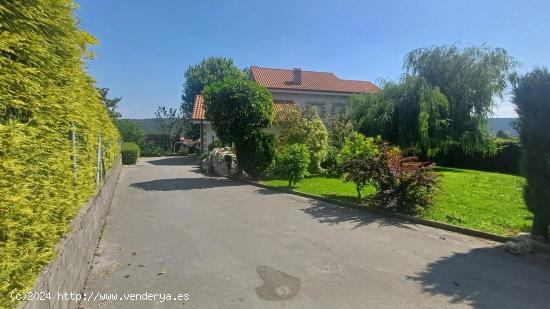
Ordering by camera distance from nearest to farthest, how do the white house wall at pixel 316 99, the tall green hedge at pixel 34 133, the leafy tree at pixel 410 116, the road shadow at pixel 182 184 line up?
the tall green hedge at pixel 34 133 → the road shadow at pixel 182 184 → the leafy tree at pixel 410 116 → the white house wall at pixel 316 99

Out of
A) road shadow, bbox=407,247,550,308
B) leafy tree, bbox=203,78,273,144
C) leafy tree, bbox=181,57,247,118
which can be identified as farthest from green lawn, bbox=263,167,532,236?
leafy tree, bbox=181,57,247,118

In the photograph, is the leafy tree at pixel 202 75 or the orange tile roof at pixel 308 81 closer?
the orange tile roof at pixel 308 81

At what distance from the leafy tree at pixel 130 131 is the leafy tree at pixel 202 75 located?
266 inches

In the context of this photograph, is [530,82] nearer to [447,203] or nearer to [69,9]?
[447,203]

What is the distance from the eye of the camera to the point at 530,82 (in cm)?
548

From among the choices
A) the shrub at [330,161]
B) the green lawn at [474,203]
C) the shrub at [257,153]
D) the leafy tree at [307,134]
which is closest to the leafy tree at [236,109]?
the shrub at [257,153]

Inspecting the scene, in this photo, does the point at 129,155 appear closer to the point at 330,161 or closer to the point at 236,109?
the point at 236,109

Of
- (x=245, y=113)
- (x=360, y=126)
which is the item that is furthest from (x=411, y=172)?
(x=360, y=126)

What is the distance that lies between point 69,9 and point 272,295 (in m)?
4.17

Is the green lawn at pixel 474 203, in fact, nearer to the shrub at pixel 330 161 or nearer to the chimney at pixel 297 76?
the shrub at pixel 330 161

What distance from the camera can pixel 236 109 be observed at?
45.7 ft

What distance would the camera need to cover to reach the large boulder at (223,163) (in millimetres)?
15836

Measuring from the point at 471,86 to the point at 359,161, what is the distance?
1599 cm

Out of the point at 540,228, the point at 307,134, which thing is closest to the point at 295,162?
the point at 307,134
